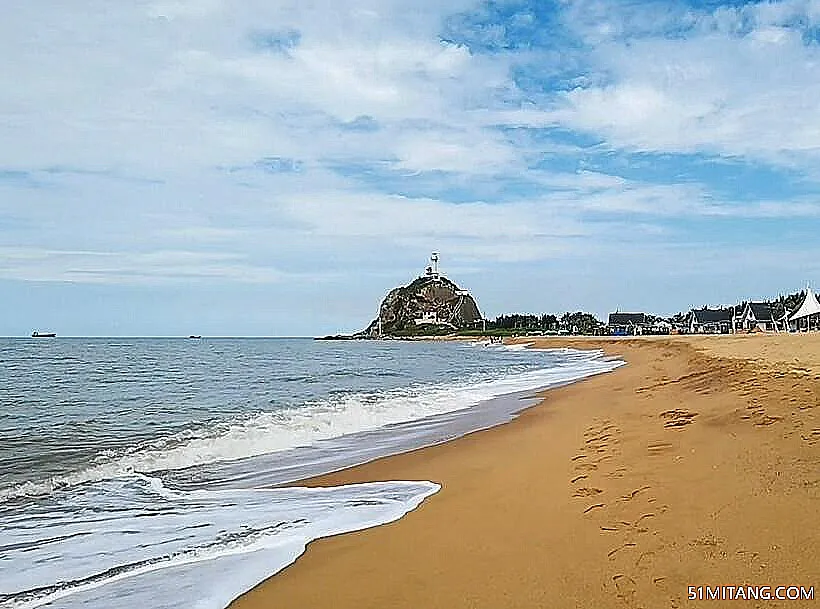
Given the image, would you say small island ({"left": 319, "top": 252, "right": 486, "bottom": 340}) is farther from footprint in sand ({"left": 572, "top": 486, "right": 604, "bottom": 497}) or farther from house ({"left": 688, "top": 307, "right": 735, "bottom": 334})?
footprint in sand ({"left": 572, "top": 486, "right": 604, "bottom": 497})

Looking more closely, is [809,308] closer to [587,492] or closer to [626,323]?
[626,323]

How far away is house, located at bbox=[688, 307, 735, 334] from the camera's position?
106 m

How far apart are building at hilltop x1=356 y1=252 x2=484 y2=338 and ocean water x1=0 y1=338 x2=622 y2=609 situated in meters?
155

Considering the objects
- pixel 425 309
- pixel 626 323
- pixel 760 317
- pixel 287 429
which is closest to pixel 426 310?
pixel 425 309

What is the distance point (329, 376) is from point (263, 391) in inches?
280

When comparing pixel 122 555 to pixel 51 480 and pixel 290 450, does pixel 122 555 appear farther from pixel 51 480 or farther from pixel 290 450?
pixel 290 450

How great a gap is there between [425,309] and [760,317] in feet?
314

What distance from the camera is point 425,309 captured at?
18012 cm

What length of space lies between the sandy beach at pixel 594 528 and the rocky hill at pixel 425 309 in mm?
163642

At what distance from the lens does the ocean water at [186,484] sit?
4.64 metres

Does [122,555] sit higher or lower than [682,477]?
lower

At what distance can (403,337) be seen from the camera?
17062 cm

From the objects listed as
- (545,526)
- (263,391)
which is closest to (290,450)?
(545,526)

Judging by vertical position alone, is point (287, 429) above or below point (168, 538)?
below
